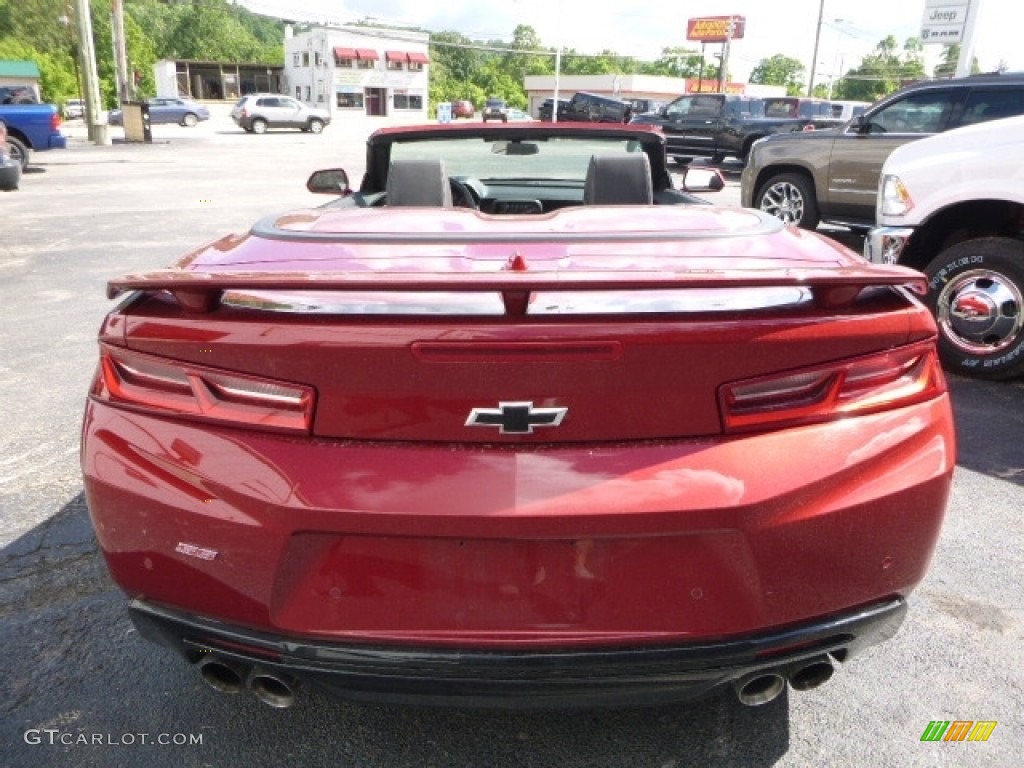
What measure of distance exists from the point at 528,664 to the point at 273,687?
630mm

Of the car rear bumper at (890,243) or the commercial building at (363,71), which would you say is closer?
the car rear bumper at (890,243)

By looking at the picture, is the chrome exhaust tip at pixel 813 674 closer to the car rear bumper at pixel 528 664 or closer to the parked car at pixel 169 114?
the car rear bumper at pixel 528 664

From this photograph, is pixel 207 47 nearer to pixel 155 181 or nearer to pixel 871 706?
pixel 155 181

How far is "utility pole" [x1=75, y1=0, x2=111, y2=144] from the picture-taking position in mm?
22906

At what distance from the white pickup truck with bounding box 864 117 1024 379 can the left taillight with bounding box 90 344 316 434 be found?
14.8ft

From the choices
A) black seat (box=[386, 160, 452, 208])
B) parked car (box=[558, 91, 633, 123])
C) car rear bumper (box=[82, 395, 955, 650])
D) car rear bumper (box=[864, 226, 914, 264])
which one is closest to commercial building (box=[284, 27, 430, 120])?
parked car (box=[558, 91, 633, 123])

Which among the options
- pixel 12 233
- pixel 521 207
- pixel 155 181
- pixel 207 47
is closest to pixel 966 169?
pixel 521 207

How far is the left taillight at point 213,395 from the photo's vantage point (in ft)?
5.29

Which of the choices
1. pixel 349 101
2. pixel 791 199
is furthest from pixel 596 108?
pixel 349 101

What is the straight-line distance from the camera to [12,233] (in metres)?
10.1

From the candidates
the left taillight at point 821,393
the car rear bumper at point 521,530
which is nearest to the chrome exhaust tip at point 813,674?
the car rear bumper at point 521,530

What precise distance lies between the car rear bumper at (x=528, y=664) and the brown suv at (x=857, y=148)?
7.10 metres

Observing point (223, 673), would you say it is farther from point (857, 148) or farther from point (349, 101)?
point (349, 101)

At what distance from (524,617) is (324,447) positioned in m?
0.51
